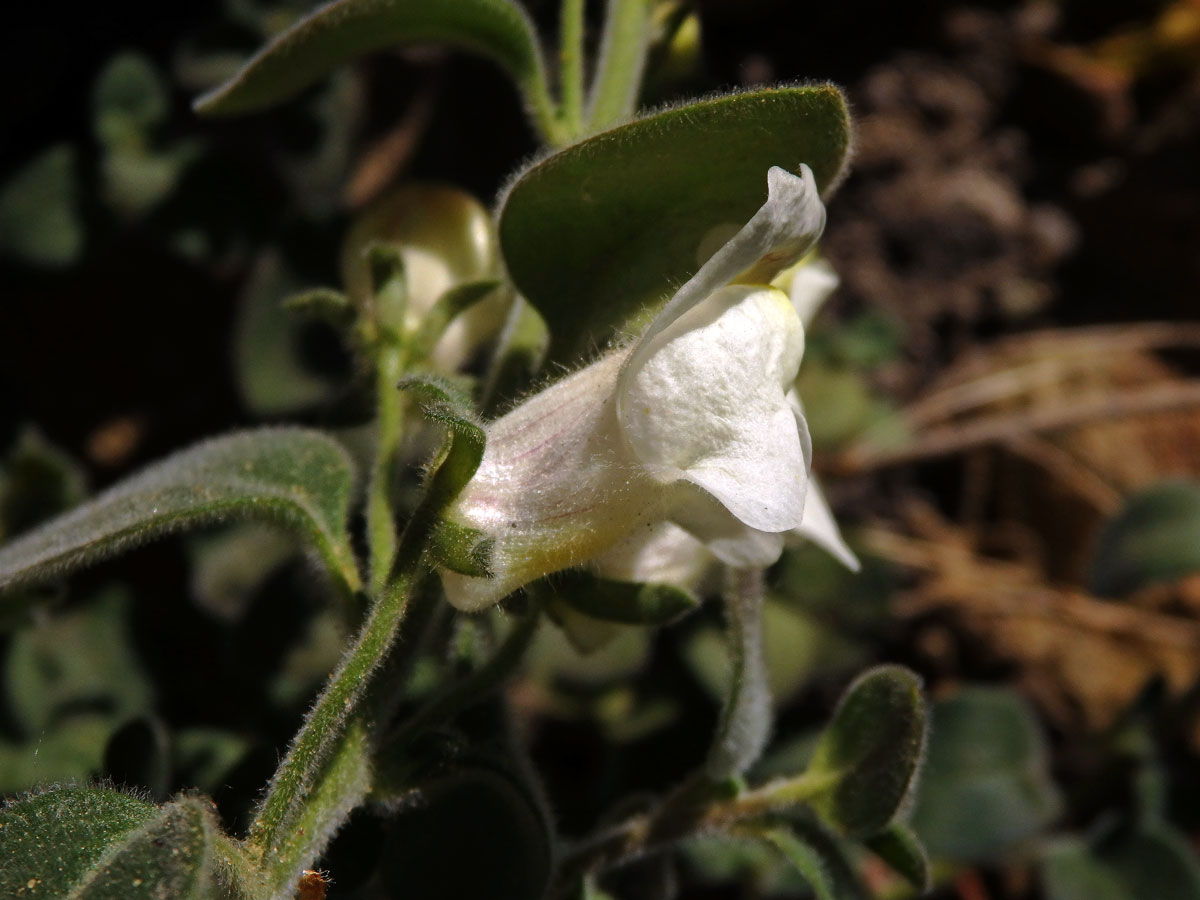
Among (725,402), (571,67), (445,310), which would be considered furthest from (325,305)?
(725,402)

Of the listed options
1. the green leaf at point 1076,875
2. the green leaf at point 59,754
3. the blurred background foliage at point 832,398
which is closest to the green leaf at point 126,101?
the blurred background foliage at point 832,398

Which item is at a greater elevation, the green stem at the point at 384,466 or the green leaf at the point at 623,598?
the green stem at the point at 384,466

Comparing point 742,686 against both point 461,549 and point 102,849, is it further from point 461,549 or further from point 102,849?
point 102,849

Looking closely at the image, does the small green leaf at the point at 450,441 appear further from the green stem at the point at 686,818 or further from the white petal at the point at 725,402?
the green stem at the point at 686,818

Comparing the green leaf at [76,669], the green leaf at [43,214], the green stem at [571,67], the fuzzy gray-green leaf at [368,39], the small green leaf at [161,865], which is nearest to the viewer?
the small green leaf at [161,865]

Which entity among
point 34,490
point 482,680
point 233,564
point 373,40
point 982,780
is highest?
point 373,40

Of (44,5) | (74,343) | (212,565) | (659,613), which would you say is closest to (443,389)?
(659,613)

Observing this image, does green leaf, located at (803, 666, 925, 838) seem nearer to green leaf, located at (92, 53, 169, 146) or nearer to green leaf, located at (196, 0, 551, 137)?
green leaf, located at (196, 0, 551, 137)

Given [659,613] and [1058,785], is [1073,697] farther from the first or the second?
[659,613]
